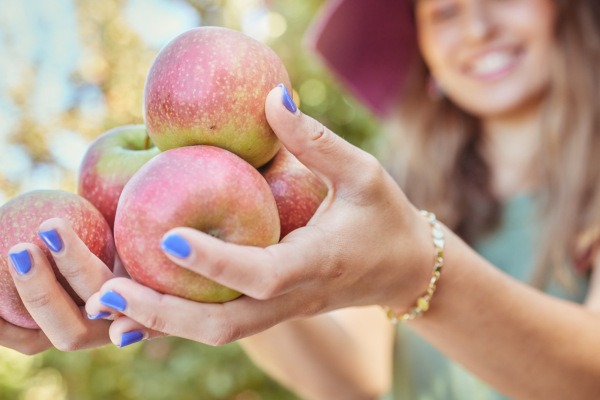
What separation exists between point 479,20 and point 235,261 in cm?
151

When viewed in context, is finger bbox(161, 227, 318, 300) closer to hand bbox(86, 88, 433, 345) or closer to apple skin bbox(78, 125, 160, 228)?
hand bbox(86, 88, 433, 345)

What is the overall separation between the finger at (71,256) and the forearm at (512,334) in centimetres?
54

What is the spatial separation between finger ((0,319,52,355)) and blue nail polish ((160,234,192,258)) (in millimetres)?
375

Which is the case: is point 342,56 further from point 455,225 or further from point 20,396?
point 20,396

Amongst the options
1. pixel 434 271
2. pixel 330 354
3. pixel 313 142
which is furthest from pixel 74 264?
pixel 330 354

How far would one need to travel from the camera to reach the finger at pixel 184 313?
27.7 inches

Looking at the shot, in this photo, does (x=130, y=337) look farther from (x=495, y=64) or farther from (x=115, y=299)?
(x=495, y=64)

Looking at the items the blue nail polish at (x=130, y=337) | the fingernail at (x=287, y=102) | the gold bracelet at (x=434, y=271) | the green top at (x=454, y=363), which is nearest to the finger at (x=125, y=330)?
the blue nail polish at (x=130, y=337)

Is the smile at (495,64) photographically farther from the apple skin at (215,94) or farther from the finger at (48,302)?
the finger at (48,302)

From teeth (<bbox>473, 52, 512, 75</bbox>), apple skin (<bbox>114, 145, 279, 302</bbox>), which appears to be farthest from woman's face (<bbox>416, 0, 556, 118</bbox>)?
apple skin (<bbox>114, 145, 279, 302</bbox>)

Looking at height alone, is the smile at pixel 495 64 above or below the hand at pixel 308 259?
below

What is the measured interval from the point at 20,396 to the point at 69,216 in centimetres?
360

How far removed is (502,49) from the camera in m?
1.89

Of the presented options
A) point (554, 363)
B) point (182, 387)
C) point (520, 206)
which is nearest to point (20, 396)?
point (182, 387)
